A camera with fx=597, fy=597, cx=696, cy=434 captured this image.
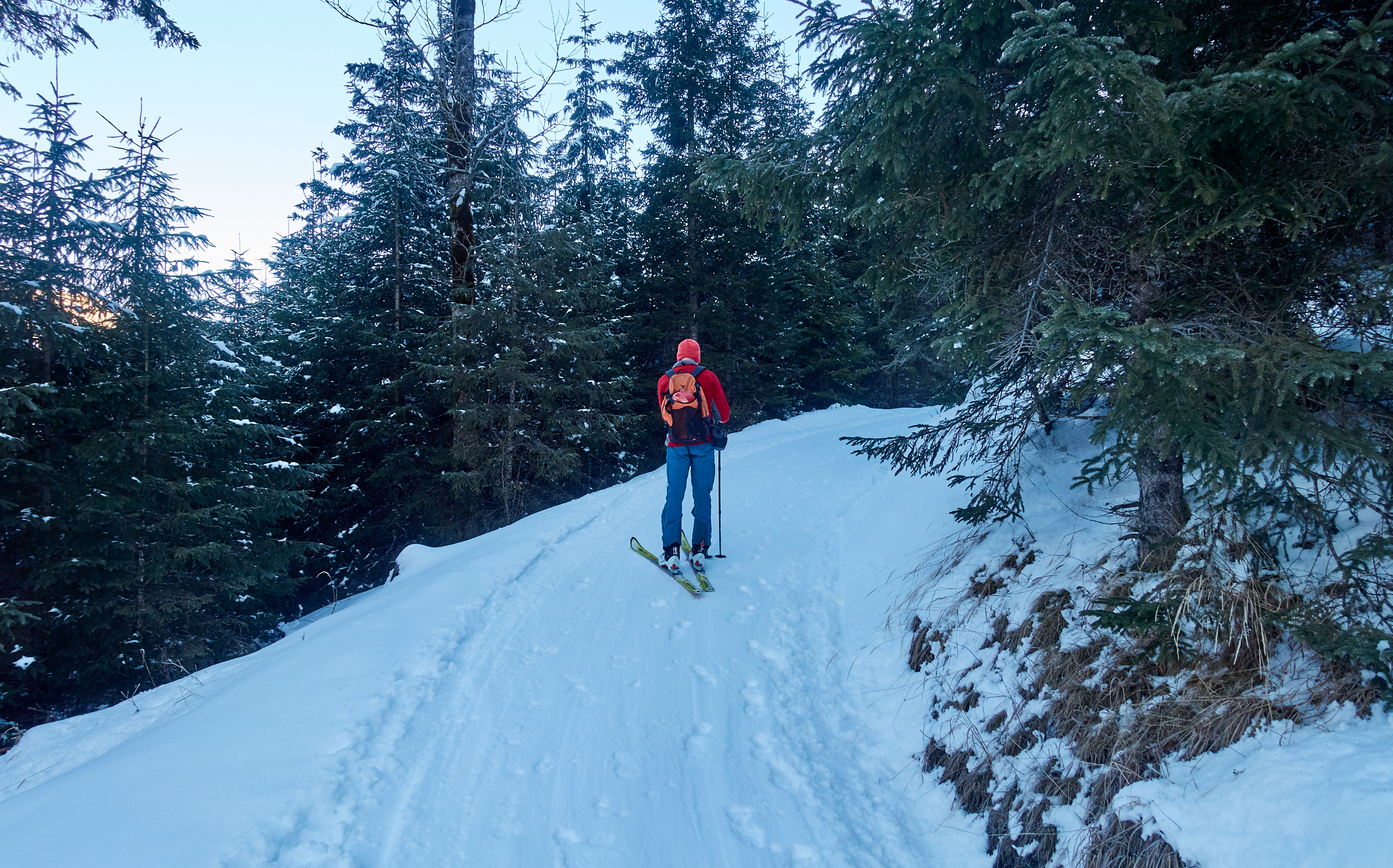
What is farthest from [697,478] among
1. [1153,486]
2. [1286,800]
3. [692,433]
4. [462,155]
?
[462,155]

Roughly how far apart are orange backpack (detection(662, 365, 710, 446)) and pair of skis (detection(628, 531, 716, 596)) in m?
1.09

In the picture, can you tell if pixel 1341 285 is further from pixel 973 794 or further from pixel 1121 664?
pixel 973 794

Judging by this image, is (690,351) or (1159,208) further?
(690,351)

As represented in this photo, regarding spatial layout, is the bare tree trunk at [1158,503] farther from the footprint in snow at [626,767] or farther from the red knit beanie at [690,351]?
the red knit beanie at [690,351]

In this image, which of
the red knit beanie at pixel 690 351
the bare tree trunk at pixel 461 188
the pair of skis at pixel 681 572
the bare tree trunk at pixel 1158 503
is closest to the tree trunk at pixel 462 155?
the bare tree trunk at pixel 461 188

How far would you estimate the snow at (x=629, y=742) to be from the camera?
8.02 feet

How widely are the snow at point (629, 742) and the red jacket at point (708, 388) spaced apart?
5.65 feet

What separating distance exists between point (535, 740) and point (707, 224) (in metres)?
15.3

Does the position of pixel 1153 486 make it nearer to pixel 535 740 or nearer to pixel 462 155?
pixel 535 740

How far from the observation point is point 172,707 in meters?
5.21

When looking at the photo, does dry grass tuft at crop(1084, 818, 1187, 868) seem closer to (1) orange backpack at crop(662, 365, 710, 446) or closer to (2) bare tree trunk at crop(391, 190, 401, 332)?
(1) orange backpack at crop(662, 365, 710, 446)

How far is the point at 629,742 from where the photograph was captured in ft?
11.8

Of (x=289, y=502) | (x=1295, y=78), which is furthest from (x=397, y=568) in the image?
(x=1295, y=78)

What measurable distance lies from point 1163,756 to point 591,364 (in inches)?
485
